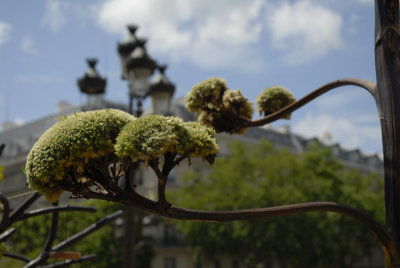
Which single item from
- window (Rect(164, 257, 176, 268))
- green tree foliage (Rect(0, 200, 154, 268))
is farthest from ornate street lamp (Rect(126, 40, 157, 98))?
window (Rect(164, 257, 176, 268))

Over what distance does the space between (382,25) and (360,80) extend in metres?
0.36

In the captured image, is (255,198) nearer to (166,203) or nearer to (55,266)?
(55,266)

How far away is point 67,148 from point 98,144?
150 mm

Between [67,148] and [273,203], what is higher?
[67,148]

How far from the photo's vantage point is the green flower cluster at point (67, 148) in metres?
2.68

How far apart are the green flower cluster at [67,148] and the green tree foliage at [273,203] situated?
3221 cm

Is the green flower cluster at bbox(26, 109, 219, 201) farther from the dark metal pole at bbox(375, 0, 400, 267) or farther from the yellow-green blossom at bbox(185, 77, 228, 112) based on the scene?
the yellow-green blossom at bbox(185, 77, 228, 112)

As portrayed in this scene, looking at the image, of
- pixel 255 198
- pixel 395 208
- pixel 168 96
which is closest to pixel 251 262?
pixel 255 198

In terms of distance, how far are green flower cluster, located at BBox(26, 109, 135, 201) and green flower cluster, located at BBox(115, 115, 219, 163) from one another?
14 centimetres

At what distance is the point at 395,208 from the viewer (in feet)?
9.29

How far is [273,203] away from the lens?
3600 cm

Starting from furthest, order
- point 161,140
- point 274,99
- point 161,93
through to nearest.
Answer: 1. point 161,93
2. point 274,99
3. point 161,140

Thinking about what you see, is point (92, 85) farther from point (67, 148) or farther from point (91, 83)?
point (67, 148)

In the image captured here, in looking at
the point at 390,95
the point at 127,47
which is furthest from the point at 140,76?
the point at 390,95
